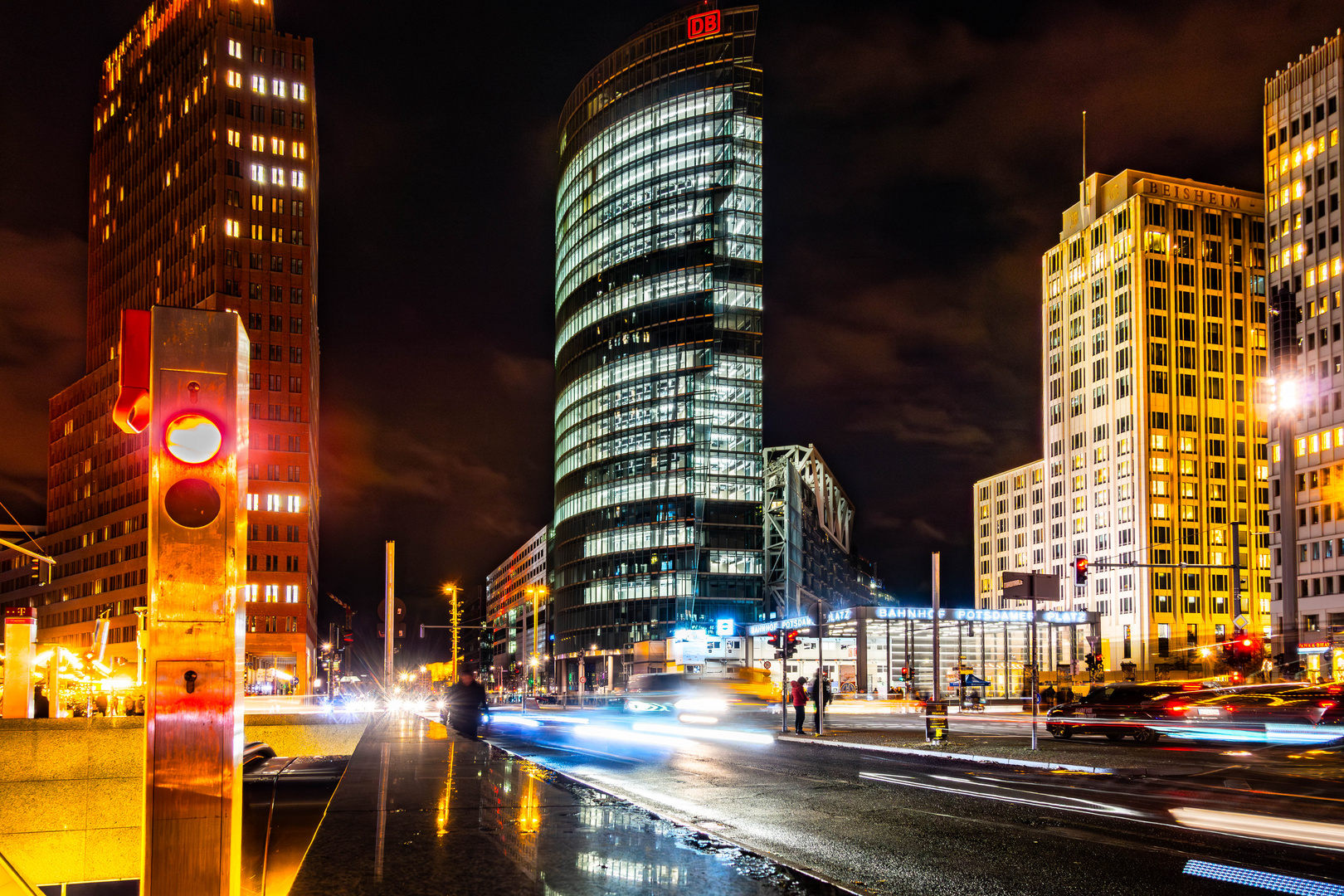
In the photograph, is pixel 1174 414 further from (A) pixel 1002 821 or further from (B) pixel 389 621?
(A) pixel 1002 821

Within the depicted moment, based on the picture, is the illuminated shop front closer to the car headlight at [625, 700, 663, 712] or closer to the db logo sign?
the car headlight at [625, 700, 663, 712]

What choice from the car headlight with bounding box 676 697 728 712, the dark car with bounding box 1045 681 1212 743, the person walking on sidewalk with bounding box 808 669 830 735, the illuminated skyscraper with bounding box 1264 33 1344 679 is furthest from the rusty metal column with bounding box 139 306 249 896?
the illuminated skyscraper with bounding box 1264 33 1344 679

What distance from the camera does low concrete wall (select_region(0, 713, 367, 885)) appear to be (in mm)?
10602

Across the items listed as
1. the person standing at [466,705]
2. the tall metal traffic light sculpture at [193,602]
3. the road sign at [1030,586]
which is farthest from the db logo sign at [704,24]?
the tall metal traffic light sculpture at [193,602]

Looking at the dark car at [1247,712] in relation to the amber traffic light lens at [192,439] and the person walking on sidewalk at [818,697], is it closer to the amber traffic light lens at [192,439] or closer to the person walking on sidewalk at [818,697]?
the person walking on sidewalk at [818,697]

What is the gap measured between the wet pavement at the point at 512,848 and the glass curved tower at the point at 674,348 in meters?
99.6

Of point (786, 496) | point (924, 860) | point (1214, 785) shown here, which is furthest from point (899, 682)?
point (924, 860)

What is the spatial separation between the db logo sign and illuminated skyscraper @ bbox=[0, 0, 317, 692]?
4585cm

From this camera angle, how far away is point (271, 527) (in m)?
118

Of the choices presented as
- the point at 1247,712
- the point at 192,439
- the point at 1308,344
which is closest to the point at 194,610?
the point at 192,439

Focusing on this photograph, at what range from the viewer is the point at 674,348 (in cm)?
11375

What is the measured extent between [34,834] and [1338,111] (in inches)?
4247

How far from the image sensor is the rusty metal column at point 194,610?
4.16 metres

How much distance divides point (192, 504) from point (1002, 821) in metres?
9.99
